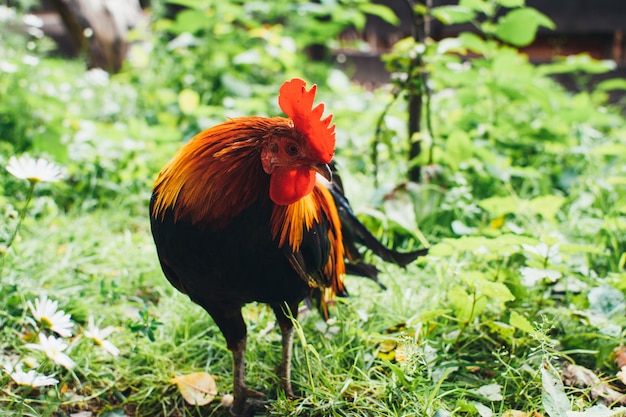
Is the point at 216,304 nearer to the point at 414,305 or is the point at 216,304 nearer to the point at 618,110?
the point at 414,305

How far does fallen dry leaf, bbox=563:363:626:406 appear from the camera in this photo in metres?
1.71

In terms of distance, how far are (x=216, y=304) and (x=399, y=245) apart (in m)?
1.34

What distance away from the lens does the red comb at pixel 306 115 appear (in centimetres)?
136

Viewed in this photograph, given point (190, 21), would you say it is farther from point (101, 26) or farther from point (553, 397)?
point (553, 397)

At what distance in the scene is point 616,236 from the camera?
251 cm

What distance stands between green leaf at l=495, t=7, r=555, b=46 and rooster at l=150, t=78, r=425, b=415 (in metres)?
2.01

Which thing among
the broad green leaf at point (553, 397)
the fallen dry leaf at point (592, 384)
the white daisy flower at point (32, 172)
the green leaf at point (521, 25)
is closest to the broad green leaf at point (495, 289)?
the broad green leaf at point (553, 397)

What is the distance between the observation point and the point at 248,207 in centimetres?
143

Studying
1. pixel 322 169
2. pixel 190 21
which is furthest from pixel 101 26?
pixel 322 169

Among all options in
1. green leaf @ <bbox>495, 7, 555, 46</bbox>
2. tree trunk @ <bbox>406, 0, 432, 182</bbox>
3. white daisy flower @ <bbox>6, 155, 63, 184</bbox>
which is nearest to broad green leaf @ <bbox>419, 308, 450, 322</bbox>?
tree trunk @ <bbox>406, 0, 432, 182</bbox>

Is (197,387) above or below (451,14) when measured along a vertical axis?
below

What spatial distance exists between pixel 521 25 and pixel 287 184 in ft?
7.33

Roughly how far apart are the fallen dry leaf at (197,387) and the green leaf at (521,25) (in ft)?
7.93

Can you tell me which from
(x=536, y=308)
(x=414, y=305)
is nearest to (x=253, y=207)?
(x=414, y=305)
